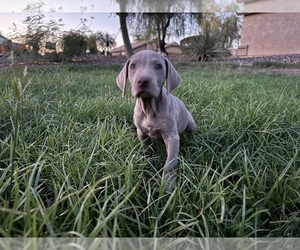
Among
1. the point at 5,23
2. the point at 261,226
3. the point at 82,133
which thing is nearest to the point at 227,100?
the point at 82,133

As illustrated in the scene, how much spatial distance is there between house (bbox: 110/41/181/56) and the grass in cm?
96

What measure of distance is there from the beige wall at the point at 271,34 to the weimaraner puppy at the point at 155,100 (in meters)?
2.58

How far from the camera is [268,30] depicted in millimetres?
3984

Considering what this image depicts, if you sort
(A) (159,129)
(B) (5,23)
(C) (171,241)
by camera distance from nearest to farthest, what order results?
(C) (171,241) < (A) (159,129) < (B) (5,23)

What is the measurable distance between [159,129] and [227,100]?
1.64m

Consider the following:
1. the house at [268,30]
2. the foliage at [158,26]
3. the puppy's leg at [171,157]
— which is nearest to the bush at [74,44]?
the foliage at [158,26]

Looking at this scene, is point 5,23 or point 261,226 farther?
point 5,23

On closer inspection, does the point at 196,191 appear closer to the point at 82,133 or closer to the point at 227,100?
the point at 82,133

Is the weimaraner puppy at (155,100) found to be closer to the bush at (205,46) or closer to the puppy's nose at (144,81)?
the puppy's nose at (144,81)

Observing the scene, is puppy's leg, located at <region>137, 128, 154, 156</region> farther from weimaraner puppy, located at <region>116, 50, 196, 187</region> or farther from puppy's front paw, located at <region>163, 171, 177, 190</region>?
puppy's front paw, located at <region>163, 171, 177, 190</region>

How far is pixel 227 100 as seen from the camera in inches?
118

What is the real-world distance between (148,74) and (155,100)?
0.91 feet

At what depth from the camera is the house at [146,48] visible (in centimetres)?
375

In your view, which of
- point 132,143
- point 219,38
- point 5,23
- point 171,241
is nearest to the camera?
point 171,241
